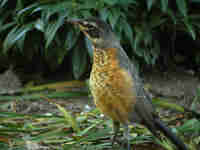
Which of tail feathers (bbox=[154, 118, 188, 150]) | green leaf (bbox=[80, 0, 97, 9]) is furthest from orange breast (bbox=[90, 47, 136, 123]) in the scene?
green leaf (bbox=[80, 0, 97, 9])

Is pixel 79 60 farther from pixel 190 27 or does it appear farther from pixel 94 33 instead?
pixel 94 33

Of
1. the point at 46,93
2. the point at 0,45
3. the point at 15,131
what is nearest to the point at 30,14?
the point at 0,45

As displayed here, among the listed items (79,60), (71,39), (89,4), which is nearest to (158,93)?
(79,60)

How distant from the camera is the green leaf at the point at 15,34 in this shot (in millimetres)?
4113

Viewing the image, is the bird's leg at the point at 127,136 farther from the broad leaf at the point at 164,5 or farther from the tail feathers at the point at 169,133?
the broad leaf at the point at 164,5

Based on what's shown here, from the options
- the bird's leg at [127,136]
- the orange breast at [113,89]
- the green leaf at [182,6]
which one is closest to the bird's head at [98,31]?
the orange breast at [113,89]

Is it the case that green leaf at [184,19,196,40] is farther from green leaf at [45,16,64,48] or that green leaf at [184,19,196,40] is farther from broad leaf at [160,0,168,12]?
green leaf at [45,16,64,48]

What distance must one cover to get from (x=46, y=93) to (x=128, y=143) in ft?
5.49

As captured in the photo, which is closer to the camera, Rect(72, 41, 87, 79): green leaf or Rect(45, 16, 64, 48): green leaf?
Rect(45, 16, 64, 48): green leaf

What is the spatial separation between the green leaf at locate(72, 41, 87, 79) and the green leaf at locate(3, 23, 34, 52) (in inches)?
24.2

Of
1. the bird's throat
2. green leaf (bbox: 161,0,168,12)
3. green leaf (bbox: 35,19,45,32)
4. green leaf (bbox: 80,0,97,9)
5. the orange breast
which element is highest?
green leaf (bbox: 80,0,97,9)

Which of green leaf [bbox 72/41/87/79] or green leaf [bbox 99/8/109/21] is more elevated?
green leaf [bbox 99/8/109/21]

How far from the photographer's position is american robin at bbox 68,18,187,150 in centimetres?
268

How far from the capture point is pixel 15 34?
4.18m
